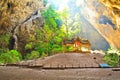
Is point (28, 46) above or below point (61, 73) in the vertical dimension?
above

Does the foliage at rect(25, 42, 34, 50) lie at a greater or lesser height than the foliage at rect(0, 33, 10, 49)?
lesser

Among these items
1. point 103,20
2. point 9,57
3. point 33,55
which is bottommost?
point 33,55

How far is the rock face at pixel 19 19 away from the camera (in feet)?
122

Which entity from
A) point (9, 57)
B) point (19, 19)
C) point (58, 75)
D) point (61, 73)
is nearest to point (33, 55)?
point (9, 57)

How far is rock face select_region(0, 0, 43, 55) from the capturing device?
37.1 m

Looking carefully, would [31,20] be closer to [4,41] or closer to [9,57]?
[4,41]

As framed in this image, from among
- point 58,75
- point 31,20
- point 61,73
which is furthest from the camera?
point 31,20

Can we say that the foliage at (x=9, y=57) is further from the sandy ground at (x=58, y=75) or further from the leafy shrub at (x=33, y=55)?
the sandy ground at (x=58, y=75)

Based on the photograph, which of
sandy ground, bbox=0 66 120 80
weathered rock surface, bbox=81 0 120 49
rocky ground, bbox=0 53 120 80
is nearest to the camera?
sandy ground, bbox=0 66 120 80

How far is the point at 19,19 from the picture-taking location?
129 ft

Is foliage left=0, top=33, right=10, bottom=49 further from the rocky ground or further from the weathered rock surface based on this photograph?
the weathered rock surface

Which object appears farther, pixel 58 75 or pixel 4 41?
pixel 4 41

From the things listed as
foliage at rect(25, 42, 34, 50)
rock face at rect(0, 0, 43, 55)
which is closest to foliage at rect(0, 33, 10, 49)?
rock face at rect(0, 0, 43, 55)

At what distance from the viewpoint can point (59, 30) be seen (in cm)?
4344
